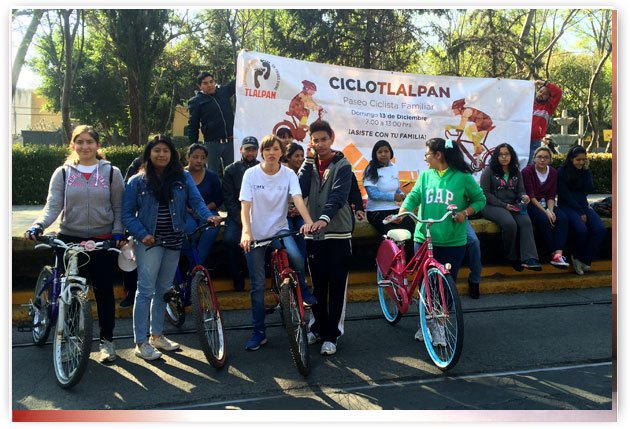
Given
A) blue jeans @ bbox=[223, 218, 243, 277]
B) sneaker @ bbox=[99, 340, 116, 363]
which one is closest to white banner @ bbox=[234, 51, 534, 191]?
blue jeans @ bbox=[223, 218, 243, 277]

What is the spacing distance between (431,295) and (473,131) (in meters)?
4.81

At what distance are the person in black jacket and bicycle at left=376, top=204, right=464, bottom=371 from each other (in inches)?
61.5

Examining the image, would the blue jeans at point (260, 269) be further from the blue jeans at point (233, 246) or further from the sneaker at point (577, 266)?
the sneaker at point (577, 266)

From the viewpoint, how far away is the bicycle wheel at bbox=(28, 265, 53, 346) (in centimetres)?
498

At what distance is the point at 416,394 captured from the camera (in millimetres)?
4309

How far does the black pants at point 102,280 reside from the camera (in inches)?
186

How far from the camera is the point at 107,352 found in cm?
482

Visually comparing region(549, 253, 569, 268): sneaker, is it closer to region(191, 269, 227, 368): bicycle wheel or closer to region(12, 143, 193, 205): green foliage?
region(191, 269, 227, 368): bicycle wheel

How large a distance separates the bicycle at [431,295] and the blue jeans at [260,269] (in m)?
0.80

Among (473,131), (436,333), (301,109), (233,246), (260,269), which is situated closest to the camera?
(436,333)

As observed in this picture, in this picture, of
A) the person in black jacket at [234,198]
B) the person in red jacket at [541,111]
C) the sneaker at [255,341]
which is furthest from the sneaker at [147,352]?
the person in red jacket at [541,111]

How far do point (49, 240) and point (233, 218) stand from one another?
1.94m

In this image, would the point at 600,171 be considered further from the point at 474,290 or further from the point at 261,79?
the point at 261,79

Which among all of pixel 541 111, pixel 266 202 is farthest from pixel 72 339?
pixel 541 111
